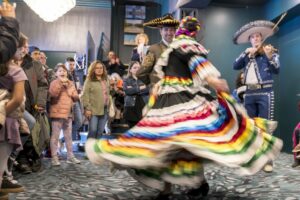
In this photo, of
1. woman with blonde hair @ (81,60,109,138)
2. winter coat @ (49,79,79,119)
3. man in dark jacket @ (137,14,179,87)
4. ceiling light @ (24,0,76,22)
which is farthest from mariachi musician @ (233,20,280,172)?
ceiling light @ (24,0,76,22)

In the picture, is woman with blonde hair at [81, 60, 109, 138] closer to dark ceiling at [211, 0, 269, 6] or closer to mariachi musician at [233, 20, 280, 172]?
mariachi musician at [233, 20, 280, 172]

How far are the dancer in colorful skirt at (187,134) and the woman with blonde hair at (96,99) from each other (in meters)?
2.52

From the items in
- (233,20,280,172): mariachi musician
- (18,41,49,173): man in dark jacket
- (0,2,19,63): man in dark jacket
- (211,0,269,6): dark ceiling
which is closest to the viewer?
(0,2,19,63): man in dark jacket

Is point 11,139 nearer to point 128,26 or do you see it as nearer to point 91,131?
point 91,131

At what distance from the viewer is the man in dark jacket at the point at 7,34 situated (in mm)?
2023

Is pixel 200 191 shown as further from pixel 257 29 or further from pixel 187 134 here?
pixel 257 29

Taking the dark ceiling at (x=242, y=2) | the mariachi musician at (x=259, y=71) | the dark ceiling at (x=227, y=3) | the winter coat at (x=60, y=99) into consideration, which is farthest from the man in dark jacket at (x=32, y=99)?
the dark ceiling at (x=242, y=2)

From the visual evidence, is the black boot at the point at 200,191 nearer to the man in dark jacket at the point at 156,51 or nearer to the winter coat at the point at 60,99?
the man in dark jacket at the point at 156,51

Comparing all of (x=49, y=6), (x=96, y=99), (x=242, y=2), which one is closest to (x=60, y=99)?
(x=96, y=99)

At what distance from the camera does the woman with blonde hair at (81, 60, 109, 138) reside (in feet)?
17.9

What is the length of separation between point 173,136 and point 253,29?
8.20 feet

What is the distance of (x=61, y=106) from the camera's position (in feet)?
16.3

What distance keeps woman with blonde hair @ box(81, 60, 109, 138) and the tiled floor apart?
41.7 inches

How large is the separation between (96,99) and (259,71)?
2213 millimetres
